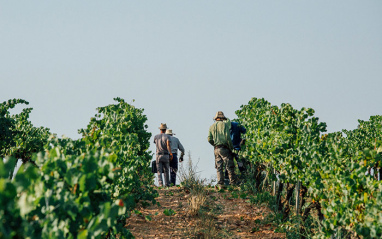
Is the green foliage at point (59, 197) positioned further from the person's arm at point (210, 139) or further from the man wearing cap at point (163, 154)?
the man wearing cap at point (163, 154)

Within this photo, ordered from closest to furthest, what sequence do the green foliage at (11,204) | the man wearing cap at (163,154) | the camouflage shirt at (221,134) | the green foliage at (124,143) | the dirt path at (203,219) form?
the green foliage at (11,204)
the green foliage at (124,143)
the dirt path at (203,219)
the camouflage shirt at (221,134)
the man wearing cap at (163,154)

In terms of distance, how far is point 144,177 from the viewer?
11328 millimetres

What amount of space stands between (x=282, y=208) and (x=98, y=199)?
20.4 ft

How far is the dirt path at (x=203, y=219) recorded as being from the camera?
921 cm

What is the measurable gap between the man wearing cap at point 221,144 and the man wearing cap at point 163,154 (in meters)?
1.45

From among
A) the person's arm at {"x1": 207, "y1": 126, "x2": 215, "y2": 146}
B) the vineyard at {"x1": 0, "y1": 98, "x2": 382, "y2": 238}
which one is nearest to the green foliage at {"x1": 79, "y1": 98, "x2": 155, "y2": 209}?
the vineyard at {"x1": 0, "y1": 98, "x2": 382, "y2": 238}

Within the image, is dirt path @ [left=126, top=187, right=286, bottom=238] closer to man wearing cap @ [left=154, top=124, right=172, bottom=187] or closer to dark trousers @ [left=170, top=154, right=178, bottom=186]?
man wearing cap @ [left=154, top=124, right=172, bottom=187]

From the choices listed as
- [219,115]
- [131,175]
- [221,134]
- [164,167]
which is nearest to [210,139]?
[221,134]

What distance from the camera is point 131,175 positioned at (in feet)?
23.8

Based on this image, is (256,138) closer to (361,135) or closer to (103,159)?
(361,135)

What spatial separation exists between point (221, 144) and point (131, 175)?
5.04 metres

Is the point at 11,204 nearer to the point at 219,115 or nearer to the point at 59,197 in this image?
the point at 59,197

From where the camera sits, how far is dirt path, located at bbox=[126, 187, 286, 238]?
9.21m

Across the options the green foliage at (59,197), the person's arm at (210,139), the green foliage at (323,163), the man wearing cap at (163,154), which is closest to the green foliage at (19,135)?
the man wearing cap at (163,154)
